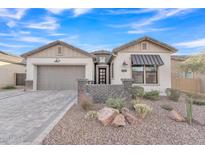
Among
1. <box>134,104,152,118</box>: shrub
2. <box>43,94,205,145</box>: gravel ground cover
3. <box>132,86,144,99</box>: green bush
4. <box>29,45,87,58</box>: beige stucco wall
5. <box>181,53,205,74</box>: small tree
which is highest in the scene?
<box>29,45,87,58</box>: beige stucco wall

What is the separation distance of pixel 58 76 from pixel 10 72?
27.8 feet

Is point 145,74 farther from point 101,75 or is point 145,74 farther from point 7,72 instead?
point 7,72

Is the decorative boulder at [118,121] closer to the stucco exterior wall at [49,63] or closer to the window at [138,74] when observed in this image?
the window at [138,74]

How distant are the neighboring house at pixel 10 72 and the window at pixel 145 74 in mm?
16902

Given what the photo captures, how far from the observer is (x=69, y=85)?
18.8m

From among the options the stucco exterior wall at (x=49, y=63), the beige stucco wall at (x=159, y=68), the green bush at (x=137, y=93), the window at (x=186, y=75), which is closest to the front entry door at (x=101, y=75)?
the stucco exterior wall at (x=49, y=63)

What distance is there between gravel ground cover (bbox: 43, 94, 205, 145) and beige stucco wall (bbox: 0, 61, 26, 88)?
719 inches

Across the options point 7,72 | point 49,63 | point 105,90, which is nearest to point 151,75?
point 105,90

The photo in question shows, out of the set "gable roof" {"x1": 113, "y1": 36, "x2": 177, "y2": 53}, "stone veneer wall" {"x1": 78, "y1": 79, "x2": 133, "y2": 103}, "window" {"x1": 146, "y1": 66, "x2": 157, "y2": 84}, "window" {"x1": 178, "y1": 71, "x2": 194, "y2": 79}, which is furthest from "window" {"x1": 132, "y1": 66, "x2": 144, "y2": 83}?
"window" {"x1": 178, "y1": 71, "x2": 194, "y2": 79}

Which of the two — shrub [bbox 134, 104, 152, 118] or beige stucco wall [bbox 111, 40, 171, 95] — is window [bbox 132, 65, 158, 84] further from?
shrub [bbox 134, 104, 152, 118]

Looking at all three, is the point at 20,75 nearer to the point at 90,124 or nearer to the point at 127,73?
the point at 127,73

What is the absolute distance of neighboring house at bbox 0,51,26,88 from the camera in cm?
2102
